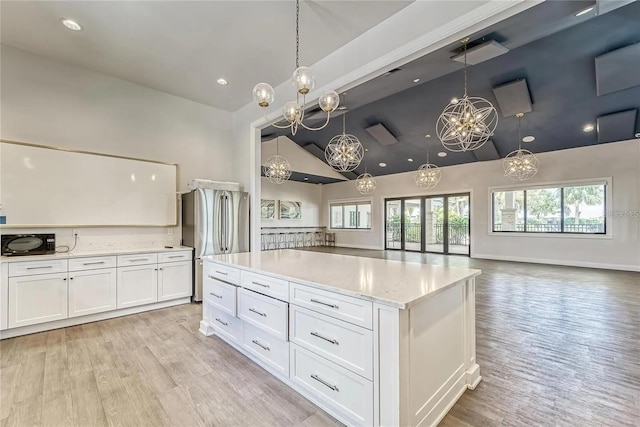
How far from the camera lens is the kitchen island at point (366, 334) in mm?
1517

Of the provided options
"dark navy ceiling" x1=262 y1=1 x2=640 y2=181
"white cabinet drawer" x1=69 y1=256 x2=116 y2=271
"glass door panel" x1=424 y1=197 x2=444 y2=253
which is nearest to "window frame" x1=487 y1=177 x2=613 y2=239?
"dark navy ceiling" x1=262 y1=1 x2=640 y2=181

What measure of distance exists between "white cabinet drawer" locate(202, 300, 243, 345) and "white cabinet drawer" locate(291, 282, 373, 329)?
1.01m

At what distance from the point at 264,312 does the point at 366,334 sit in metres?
1.02

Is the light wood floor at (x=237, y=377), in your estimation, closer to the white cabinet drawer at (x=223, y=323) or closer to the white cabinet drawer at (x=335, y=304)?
the white cabinet drawer at (x=223, y=323)

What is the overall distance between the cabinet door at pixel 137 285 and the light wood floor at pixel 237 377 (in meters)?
0.24

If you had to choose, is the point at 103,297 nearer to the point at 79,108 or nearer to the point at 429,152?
the point at 79,108

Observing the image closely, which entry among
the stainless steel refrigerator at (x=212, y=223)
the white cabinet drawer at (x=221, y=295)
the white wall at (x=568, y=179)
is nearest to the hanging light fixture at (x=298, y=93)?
the white cabinet drawer at (x=221, y=295)

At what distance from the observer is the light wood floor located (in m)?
1.83

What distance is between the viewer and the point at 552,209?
7.98m

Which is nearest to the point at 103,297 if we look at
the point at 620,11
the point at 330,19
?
the point at 330,19

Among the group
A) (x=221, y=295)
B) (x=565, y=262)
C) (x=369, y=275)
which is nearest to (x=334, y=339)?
(x=369, y=275)

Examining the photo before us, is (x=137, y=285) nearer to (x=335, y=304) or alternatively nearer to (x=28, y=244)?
(x=28, y=244)

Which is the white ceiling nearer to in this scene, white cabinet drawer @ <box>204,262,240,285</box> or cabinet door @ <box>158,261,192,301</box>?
white cabinet drawer @ <box>204,262,240,285</box>

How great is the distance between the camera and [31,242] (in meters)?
3.48
